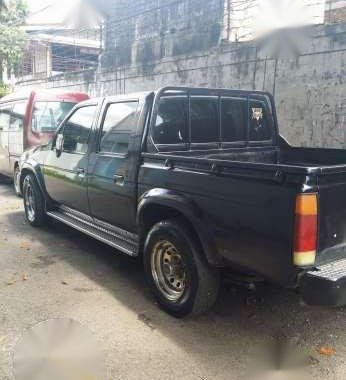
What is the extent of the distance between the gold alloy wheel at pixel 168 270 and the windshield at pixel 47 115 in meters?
5.35

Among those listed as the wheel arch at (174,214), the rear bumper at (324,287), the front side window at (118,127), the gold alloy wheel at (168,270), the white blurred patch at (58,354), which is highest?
the front side window at (118,127)

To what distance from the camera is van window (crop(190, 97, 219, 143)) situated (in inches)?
163

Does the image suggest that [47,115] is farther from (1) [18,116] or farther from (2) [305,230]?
(2) [305,230]

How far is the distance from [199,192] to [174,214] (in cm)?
44

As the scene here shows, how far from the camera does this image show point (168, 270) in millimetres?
3658

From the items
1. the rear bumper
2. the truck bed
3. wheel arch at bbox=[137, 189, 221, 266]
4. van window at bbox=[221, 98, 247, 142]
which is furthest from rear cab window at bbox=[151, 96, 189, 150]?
the rear bumper

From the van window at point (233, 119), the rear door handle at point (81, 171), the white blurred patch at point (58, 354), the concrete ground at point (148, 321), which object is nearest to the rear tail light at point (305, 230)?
the concrete ground at point (148, 321)

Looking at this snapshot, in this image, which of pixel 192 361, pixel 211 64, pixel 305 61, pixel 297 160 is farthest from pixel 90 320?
pixel 211 64

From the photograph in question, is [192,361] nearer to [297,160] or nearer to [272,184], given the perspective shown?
[272,184]

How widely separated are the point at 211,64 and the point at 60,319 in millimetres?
6358

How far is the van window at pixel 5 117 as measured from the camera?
8.99m

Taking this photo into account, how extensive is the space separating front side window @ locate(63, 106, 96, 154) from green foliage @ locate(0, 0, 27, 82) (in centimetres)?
1515

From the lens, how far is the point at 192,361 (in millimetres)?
2959

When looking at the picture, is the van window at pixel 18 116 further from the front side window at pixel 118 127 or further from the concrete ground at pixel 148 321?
the front side window at pixel 118 127
